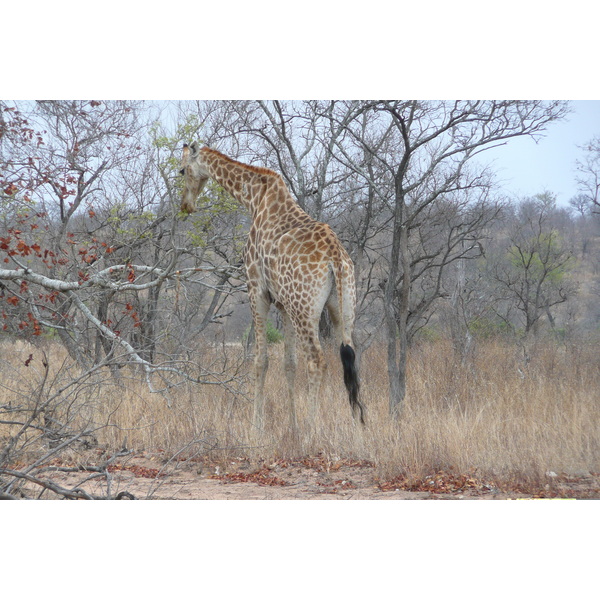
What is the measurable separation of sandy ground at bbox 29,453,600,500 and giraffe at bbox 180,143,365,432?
49cm

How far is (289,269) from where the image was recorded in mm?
4965

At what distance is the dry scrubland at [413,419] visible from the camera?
4082 mm

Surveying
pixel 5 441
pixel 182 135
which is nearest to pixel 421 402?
pixel 5 441

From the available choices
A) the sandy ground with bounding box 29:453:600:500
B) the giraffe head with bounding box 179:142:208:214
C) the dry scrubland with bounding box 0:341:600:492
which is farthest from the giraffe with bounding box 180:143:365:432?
the sandy ground with bounding box 29:453:600:500

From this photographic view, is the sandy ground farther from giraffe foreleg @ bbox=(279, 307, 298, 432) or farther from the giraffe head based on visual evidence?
the giraffe head

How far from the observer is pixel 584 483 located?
397 cm

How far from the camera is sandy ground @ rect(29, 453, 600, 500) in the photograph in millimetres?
3943

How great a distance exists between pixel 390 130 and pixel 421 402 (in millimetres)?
2806

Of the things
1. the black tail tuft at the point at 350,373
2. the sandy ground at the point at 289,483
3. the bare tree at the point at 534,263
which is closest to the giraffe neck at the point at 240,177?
the black tail tuft at the point at 350,373

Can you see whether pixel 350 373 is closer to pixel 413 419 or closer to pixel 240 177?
pixel 413 419

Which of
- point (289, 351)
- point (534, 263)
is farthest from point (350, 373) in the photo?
point (534, 263)

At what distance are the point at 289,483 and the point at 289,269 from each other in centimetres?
155

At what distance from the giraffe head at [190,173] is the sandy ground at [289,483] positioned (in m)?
2.13

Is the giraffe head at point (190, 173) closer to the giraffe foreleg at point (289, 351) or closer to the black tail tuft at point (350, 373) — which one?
the giraffe foreleg at point (289, 351)
